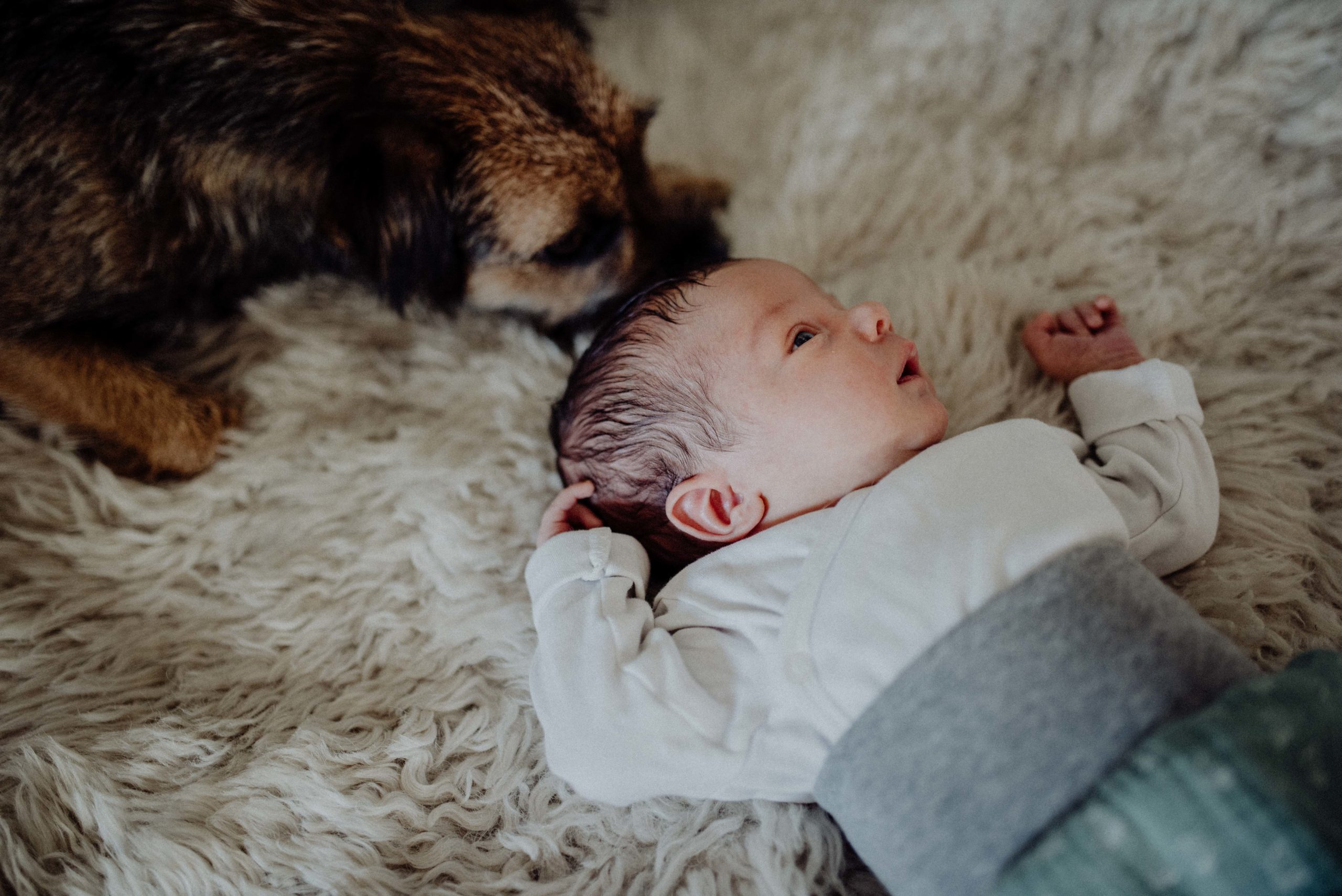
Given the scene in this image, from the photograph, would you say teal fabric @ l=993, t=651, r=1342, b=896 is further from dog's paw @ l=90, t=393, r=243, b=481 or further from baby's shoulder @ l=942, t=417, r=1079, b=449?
dog's paw @ l=90, t=393, r=243, b=481

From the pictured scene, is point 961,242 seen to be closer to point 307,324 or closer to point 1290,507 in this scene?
point 1290,507

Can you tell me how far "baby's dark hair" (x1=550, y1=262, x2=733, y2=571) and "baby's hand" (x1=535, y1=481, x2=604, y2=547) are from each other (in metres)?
0.01

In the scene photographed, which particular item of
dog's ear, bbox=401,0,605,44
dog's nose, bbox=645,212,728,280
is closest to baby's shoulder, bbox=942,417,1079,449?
dog's nose, bbox=645,212,728,280

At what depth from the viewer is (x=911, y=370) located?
95cm

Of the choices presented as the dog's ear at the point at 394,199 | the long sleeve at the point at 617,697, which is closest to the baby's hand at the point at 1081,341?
the long sleeve at the point at 617,697

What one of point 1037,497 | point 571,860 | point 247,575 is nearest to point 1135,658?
point 1037,497

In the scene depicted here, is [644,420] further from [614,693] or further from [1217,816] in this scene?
[1217,816]

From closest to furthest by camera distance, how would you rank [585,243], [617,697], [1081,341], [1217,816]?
[1217,816], [617,697], [1081,341], [585,243]

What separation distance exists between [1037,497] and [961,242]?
2.08ft

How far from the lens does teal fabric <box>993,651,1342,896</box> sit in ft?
1.79

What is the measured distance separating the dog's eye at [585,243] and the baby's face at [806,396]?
0.39 m

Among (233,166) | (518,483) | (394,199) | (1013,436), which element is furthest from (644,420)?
(233,166)

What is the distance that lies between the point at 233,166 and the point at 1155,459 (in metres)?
1.30

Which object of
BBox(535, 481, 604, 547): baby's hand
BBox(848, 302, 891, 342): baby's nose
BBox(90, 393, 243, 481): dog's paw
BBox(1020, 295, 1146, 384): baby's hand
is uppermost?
BBox(1020, 295, 1146, 384): baby's hand
